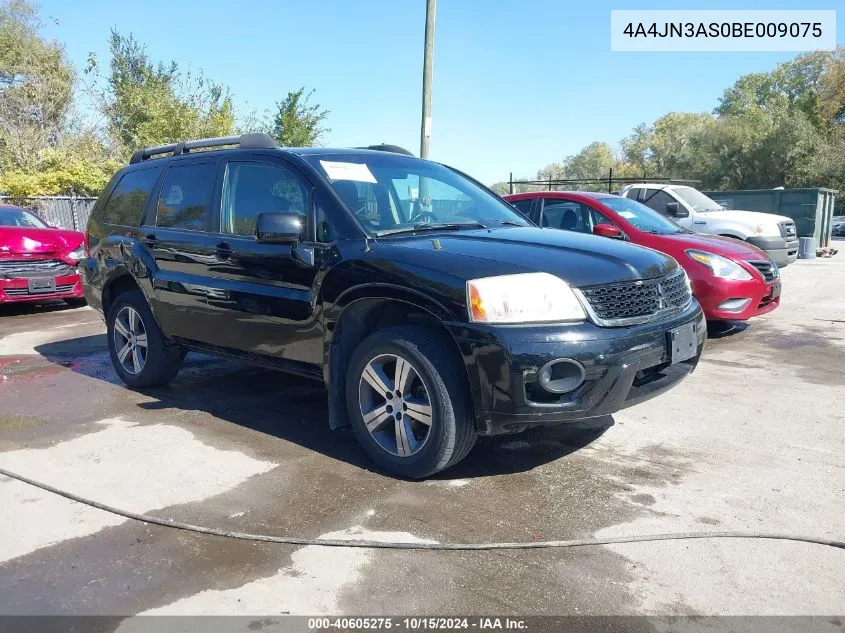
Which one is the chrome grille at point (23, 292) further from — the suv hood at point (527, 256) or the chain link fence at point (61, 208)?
the chain link fence at point (61, 208)

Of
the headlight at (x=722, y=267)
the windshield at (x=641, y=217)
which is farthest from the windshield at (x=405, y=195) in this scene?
the windshield at (x=641, y=217)

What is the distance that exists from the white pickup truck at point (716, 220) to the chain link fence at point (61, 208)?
14.0m

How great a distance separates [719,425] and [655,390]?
4.07ft

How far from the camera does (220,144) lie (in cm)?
523

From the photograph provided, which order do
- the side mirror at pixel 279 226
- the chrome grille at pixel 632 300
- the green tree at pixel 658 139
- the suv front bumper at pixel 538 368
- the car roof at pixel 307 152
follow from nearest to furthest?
the suv front bumper at pixel 538 368 → the chrome grille at pixel 632 300 → the side mirror at pixel 279 226 → the car roof at pixel 307 152 → the green tree at pixel 658 139

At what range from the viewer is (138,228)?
537 cm

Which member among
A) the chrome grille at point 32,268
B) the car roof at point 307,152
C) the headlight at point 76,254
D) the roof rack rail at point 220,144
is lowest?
the chrome grille at point 32,268

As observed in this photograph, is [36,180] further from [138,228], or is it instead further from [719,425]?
[719,425]

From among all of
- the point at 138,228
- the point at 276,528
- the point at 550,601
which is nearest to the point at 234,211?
the point at 138,228

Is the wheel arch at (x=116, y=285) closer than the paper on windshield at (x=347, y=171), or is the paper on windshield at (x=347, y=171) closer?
the paper on windshield at (x=347, y=171)

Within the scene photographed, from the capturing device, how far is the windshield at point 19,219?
10.2 metres

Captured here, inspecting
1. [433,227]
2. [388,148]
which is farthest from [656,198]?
[433,227]

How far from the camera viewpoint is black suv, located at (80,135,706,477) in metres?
3.27

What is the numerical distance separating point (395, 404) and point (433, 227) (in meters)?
1.11
